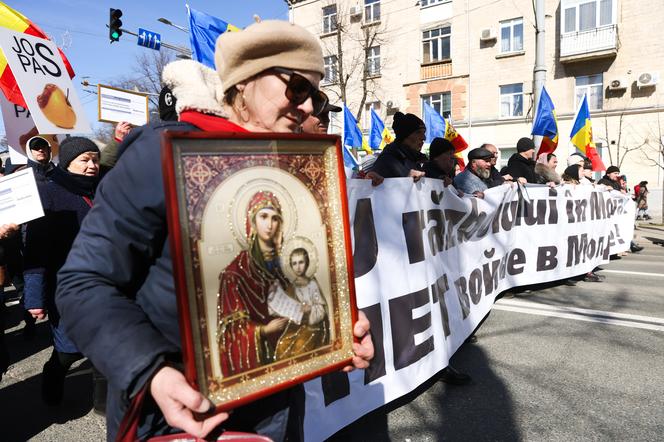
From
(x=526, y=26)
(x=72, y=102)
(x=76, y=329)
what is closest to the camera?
(x=76, y=329)

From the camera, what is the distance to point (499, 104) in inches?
909

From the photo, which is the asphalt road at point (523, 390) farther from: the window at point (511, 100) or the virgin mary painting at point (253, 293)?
the window at point (511, 100)

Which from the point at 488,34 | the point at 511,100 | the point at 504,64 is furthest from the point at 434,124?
the point at 488,34

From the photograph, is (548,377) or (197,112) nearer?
(197,112)

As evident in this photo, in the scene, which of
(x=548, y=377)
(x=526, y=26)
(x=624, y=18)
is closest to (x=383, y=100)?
(x=526, y=26)

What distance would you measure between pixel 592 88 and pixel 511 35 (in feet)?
15.4

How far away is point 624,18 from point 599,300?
20499mm

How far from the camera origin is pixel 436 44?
24812 millimetres

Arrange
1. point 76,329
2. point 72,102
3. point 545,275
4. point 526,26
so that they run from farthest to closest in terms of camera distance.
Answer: point 526,26 < point 545,275 < point 72,102 < point 76,329

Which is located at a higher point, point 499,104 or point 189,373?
point 499,104

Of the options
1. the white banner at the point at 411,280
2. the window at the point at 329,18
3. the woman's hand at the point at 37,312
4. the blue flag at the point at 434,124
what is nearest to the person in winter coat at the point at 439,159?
the white banner at the point at 411,280

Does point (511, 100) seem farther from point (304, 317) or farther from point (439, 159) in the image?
point (304, 317)

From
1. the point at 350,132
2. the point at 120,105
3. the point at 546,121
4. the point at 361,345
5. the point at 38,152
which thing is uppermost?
the point at 120,105

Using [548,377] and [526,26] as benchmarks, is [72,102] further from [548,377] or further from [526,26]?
[526,26]
